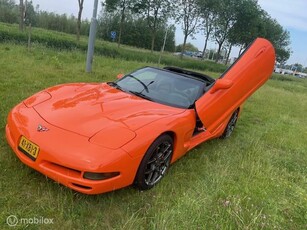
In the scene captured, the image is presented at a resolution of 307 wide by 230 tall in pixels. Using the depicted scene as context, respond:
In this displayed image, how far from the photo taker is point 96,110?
3.41 m

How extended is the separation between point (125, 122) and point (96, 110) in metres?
0.39

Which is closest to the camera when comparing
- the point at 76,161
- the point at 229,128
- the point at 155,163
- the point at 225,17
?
the point at 76,161

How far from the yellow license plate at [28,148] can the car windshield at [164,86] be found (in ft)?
5.30

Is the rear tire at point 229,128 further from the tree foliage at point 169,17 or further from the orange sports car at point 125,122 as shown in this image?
the tree foliage at point 169,17

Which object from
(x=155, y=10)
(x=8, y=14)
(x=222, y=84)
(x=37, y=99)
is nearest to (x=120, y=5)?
(x=155, y=10)

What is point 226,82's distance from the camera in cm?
406

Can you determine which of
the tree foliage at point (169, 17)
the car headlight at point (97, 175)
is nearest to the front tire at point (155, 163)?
the car headlight at point (97, 175)

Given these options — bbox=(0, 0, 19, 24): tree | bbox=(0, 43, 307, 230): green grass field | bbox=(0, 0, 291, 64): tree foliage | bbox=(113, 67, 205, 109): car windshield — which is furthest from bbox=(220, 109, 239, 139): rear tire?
bbox=(0, 0, 19, 24): tree

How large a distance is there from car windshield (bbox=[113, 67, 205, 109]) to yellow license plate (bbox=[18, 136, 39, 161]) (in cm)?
161

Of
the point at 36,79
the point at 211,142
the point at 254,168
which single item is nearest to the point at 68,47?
the point at 36,79

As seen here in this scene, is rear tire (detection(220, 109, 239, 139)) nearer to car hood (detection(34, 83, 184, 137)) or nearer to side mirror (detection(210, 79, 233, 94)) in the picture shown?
side mirror (detection(210, 79, 233, 94))

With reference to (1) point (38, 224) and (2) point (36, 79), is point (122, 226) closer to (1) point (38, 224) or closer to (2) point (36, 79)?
(1) point (38, 224)

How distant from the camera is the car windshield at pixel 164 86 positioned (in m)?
4.17

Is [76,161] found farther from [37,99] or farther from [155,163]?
[37,99]
